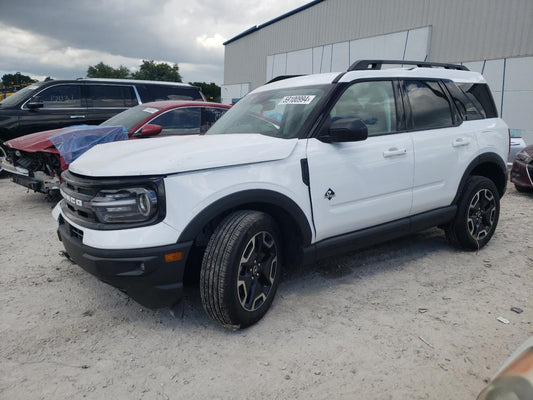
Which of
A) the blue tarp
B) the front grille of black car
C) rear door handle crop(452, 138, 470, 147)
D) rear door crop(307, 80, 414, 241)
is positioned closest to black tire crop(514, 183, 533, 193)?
rear door handle crop(452, 138, 470, 147)

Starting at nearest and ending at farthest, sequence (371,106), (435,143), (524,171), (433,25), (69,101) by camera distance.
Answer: (371,106) < (435,143) < (524,171) < (69,101) < (433,25)

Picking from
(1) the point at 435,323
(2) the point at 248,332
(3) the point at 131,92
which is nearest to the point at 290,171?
(2) the point at 248,332

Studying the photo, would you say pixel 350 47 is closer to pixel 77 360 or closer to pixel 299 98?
pixel 299 98

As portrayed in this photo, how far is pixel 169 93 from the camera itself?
8422mm

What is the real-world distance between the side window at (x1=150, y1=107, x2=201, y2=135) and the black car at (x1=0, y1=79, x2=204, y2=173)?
96.0 inches

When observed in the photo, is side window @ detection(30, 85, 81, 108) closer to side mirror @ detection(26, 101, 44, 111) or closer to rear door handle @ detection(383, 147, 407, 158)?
side mirror @ detection(26, 101, 44, 111)

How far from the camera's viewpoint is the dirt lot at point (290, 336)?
2211mm

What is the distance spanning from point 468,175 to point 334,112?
1870 millimetres

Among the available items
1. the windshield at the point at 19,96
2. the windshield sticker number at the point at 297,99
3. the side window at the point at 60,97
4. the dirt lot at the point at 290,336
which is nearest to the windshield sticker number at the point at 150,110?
the side window at the point at 60,97

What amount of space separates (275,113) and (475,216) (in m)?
2.52

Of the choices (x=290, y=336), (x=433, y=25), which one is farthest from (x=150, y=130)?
(x=433, y=25)

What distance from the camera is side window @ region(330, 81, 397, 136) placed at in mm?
3223

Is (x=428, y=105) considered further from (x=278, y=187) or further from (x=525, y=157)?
(x=525, y=157)

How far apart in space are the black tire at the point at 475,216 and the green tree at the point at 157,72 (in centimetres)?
8675
